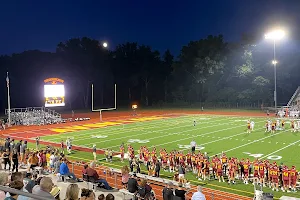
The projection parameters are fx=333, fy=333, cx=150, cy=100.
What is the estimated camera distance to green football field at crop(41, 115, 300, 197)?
20.0 m

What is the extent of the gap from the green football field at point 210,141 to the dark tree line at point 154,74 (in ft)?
98.9

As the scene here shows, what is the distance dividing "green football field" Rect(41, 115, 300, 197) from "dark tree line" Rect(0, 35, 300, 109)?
30137 mm

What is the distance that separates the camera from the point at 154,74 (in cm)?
7925

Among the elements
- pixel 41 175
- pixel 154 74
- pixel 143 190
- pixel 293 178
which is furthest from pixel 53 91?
pixel 154 74

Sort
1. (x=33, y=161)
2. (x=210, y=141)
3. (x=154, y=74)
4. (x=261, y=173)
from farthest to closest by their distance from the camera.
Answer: (x=154, y=74) < (x=210, y=141) < (x=33, y=161) < (x=261, y=173)

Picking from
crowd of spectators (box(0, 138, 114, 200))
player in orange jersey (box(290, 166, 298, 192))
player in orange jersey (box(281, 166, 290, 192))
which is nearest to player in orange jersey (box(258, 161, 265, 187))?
player in orange jersey (box(281, 166, 290, 192))

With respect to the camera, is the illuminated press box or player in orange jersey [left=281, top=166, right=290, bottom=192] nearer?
player in orange jersey [left=281, top=166, right=290, bottom=192]

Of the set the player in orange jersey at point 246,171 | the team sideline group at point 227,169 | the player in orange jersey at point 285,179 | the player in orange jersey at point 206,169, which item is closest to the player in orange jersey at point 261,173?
the team sideline group at point 227,169

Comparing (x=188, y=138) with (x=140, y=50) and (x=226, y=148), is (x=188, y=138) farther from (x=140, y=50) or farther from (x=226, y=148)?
(x=140, y=50)

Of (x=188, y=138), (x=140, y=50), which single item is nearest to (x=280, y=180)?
(x=188, y=138)

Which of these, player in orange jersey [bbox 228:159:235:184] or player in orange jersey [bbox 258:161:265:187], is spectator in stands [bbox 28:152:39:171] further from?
player in orange jersey [bbox 258:161:265:187]

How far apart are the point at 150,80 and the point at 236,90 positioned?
73.7ft

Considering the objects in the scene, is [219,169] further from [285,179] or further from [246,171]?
[285,179]

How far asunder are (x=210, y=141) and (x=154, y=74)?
5411 cm
